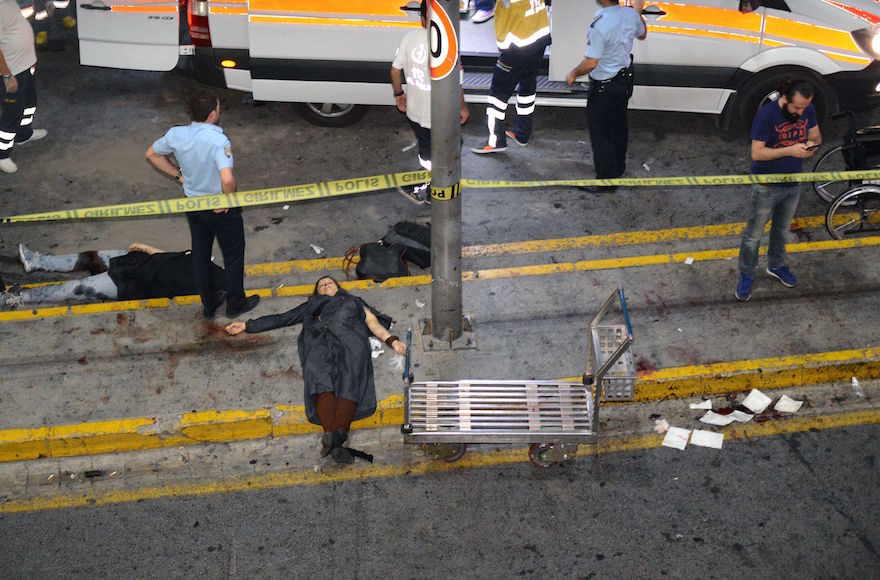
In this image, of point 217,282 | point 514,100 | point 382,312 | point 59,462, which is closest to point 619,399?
point 382,312

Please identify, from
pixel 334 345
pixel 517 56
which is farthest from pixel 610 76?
pixel 334 345

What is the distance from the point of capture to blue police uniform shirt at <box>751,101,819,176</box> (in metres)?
6.78

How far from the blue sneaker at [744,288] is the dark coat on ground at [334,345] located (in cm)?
258

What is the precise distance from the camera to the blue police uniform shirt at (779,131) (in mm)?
6781

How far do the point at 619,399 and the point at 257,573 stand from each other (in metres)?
2.47

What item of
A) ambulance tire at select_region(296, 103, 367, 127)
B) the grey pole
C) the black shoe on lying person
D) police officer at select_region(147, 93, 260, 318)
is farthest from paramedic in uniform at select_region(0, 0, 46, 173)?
the grey pole

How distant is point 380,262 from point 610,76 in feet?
8.26

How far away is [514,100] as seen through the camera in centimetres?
1003

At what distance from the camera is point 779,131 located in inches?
269

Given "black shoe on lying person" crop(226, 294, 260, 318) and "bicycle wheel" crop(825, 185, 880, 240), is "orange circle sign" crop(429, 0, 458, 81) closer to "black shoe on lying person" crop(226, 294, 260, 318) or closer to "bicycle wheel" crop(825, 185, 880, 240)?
"black shoe on lying person" crop(226, 294, 260, 318)

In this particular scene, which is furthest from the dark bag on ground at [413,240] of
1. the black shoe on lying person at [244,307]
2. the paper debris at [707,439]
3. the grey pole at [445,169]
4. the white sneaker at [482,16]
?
the white sneaker at [482,16]

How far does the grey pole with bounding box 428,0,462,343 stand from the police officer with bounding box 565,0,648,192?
2.56m

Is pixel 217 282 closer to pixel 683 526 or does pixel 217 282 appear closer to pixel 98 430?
pixel 98 430

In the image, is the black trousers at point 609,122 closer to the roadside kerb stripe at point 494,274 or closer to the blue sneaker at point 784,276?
the roadside kerb stripe at point 494,274
